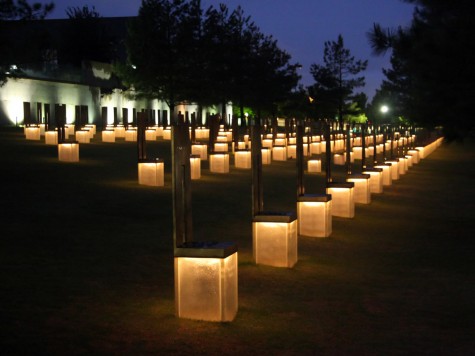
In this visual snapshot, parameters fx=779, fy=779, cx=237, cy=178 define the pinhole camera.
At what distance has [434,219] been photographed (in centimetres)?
1512

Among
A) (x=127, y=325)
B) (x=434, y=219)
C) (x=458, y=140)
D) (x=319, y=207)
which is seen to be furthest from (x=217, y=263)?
(x=434, y=219)

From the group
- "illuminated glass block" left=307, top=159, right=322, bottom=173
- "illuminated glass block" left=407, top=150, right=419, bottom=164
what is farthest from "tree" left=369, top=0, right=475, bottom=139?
"illuminated glass block" left=407, top=150, right=419, bottom=164

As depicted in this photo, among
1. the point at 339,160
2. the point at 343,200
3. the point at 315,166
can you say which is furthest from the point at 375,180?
the point at 339,160

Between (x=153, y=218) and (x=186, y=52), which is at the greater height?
(x=186, y=52)

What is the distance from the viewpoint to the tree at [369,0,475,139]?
11.5 m

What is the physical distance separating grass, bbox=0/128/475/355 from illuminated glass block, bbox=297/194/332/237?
25 cm

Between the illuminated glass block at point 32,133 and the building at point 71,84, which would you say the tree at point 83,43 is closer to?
the building at point 71,84

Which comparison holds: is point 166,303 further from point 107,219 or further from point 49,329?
point 107,219

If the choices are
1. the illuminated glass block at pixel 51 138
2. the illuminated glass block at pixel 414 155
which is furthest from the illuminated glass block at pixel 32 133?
the illuminated glass block at pixel 414 155

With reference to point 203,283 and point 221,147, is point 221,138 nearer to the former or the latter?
point 221,147

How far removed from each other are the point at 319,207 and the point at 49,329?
6.24 metres

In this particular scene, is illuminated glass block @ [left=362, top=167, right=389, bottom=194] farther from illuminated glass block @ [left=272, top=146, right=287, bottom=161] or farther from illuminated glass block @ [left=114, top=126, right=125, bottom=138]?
illuminated glass block @ [left=114, top=126, right=125, bottom=138]

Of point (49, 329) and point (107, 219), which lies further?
point (107, 219)

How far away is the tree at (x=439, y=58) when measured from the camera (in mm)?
11453
